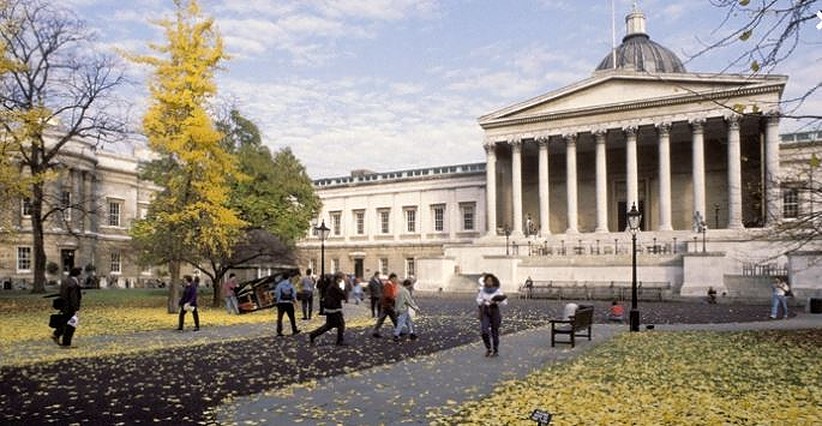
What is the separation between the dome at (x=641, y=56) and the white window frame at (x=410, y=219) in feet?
76.1

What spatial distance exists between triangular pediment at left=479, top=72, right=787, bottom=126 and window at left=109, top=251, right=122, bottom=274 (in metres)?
35.0

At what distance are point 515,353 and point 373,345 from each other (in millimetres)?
3856

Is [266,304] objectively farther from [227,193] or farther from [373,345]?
[373,345]

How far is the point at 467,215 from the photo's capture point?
65.4 m

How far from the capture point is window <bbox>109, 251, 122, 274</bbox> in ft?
194

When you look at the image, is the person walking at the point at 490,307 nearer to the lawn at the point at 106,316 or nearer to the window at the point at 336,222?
the lawn at the point at 106,316

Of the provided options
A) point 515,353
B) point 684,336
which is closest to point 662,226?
point 684,336

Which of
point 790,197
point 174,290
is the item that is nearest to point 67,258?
point 174,290

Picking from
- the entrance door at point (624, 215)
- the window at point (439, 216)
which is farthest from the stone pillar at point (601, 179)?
the window at point (439, 216)

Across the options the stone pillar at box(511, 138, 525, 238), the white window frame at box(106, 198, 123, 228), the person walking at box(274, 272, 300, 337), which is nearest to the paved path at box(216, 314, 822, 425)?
the person walking at box(274, 272, 300, 337)

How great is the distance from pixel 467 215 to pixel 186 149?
4089 cm

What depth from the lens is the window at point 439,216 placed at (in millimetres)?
66438

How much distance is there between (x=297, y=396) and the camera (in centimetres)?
996

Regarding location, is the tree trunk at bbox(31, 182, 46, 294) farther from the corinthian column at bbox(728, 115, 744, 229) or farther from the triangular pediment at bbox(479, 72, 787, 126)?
the corinthian column at bbox(728, 115, 744, 229)
